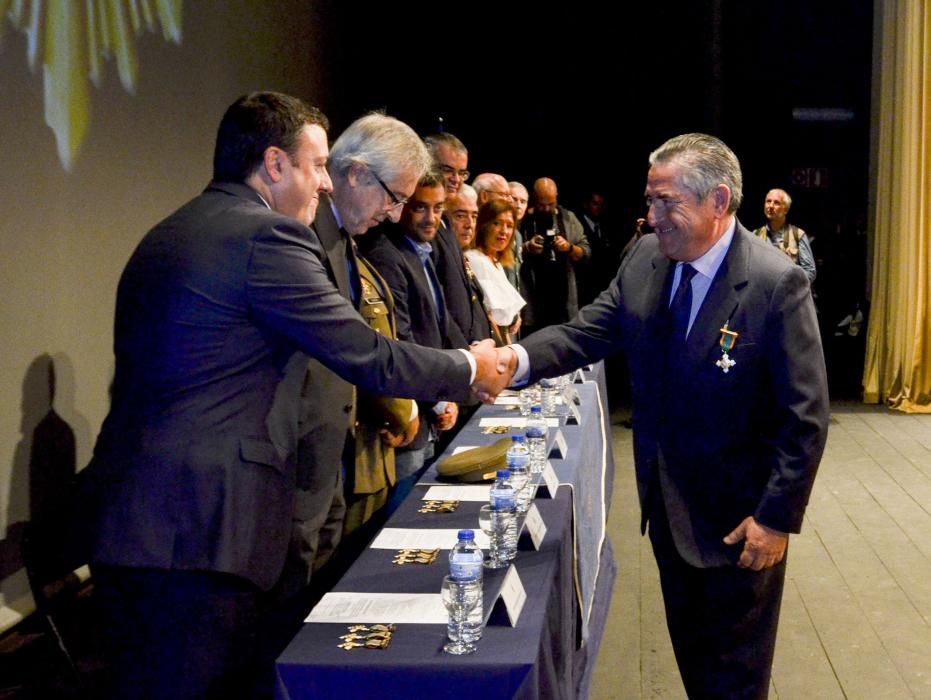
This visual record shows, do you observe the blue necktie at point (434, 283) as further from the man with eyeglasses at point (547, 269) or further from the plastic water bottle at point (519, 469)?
the man with eyeglasses at point (547, 269)

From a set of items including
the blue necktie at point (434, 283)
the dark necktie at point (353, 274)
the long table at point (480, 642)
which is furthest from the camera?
the blue necktie at point (434, 283)

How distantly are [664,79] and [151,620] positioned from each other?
9689 millimetres

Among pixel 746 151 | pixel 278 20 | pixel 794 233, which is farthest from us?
pixel 746 151

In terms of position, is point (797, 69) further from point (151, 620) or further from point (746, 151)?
point (151, 620)

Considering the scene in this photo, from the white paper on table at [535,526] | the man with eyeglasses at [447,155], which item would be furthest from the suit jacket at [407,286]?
the white paper on table at [535,526]

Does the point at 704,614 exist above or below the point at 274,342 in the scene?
below

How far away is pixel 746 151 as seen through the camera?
12383 millimetres

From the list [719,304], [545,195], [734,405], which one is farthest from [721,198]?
[545,195]

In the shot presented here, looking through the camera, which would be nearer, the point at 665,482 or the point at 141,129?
the point at 665,482

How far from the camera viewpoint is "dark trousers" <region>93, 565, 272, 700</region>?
6.04 ft

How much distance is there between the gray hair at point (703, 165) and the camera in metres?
2.27

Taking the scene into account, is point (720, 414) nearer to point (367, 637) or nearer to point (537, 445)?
point (537, 445)

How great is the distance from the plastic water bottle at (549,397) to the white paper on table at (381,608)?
1.78 metres

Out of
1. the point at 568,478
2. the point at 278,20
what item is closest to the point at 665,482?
the point at 568,478
